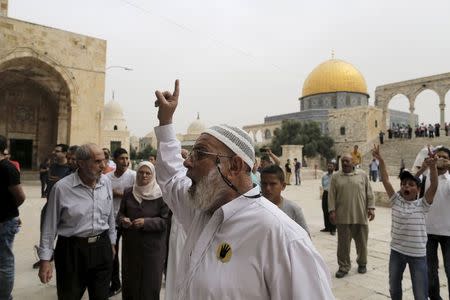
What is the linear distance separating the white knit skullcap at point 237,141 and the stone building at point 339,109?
118ft

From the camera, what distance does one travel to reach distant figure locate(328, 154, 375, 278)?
4.34m

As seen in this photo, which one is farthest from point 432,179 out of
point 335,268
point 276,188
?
point 335,268

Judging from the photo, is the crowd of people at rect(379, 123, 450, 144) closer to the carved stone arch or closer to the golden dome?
the golden dome

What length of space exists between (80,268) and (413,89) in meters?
34.2

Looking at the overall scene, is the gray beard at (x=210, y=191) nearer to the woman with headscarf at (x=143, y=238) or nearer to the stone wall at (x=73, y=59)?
the woman with headscarf at (x=143, y=238)

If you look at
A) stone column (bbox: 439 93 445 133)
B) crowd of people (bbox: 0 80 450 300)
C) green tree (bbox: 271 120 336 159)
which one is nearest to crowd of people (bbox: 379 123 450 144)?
stone column (bbox: 439 93 445 133)

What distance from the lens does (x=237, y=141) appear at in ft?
4.56

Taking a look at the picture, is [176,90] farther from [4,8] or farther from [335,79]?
[335,79]

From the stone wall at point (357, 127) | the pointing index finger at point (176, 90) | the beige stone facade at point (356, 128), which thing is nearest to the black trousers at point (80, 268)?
the pointing index finger at point (176, 90)

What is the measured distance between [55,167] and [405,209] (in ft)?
14.3

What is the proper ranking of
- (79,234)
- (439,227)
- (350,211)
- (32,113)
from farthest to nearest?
(32,113)
(350,211)
(439,227)
(79,234)

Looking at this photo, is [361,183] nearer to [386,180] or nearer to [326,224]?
[386,180]

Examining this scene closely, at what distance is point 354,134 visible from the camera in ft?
117

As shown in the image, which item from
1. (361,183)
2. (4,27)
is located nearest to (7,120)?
(4,27)
